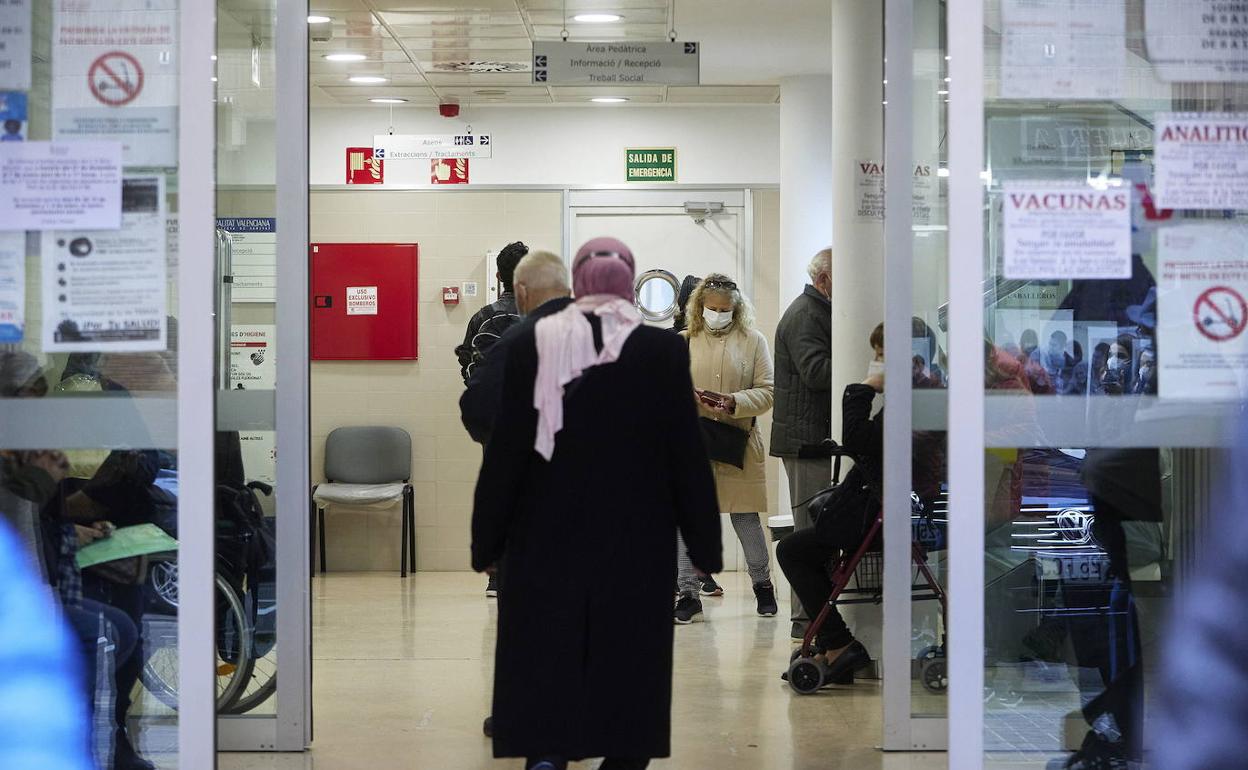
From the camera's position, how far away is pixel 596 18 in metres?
7.61

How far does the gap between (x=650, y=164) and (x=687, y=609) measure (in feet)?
12.2

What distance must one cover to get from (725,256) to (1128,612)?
6.28 m

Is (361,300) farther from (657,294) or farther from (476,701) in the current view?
(476,701)

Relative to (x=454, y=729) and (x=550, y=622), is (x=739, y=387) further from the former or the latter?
(x=550, y=622)

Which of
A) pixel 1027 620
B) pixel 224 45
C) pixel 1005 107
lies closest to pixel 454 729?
pixel 1027 620

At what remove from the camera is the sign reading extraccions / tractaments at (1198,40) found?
349 centimetres

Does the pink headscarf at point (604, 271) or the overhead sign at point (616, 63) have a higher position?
the overhead sign at point (616, 63)

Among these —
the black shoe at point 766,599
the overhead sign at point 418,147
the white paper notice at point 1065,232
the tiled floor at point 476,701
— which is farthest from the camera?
the overhead sign at point 418,147

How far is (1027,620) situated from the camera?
3861 millimetres

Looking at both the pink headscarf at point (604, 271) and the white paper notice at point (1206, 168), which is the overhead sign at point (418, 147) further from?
the white paper notice at point (1206, 168)

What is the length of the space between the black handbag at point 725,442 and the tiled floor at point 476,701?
0.85m

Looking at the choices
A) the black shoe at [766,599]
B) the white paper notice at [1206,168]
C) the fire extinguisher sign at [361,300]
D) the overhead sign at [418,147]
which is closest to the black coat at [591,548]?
the white paper notice at [1206,168]

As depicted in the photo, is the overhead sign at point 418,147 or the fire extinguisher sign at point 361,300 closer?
the overhead sign at point 418,147

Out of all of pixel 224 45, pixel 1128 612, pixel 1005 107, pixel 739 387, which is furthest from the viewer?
pixel 739 387
